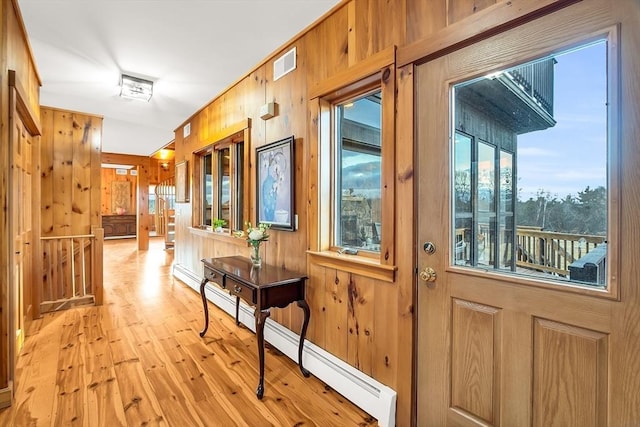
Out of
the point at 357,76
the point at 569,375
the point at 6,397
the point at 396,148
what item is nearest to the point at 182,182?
the point at 6,397

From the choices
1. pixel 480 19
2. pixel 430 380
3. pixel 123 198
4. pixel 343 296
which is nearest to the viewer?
pixel 480 19

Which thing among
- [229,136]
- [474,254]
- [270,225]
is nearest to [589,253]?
[474,254]

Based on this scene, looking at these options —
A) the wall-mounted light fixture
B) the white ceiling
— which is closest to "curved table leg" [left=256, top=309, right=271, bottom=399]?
the white ceiling

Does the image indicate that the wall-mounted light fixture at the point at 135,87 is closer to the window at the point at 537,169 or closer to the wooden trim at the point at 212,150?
the wooden trim at the point at 212,150

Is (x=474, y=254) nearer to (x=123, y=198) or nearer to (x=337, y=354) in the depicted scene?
(x=337, y=354)

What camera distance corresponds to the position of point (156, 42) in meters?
2.58

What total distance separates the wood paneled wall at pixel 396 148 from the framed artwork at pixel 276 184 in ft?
0.24

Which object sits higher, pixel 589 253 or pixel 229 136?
pixel 229 136

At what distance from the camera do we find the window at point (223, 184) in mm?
3620

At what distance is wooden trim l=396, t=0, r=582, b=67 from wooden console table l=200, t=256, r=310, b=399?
1.61 m

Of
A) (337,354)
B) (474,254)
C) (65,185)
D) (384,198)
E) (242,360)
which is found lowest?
(242,360)

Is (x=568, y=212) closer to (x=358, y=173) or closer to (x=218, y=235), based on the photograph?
(x=358, y=173)

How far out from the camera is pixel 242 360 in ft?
8.43

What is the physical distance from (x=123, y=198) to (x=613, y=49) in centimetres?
1321
